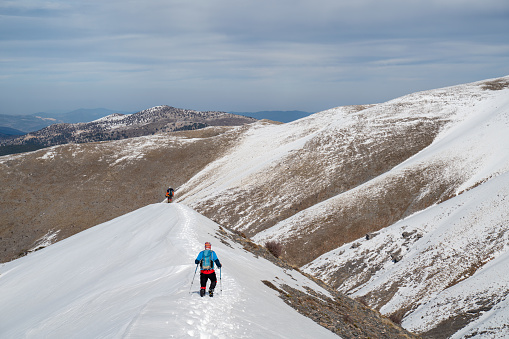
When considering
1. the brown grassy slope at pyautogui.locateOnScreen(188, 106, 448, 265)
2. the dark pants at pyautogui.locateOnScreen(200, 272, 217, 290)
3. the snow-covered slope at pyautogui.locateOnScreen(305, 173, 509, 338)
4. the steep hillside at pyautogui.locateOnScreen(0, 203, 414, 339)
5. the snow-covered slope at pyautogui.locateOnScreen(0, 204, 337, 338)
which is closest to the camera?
the snow-covered slope at pyautogui.locateOnScreen(0, 204, 337, 338)

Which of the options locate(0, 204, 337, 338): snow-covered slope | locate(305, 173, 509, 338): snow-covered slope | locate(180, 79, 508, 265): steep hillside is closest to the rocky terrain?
locate(305, 173, 509, 338): snow-covered slope

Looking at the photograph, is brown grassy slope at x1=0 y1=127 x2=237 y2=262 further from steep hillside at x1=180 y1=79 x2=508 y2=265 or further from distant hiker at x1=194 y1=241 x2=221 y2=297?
distant hiker at x1=194 y1=241 x2=221 y2=297

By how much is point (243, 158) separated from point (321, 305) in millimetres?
78836

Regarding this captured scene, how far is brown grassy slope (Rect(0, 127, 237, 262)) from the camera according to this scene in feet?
250

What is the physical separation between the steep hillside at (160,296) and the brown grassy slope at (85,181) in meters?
55.9

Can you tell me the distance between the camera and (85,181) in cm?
9406

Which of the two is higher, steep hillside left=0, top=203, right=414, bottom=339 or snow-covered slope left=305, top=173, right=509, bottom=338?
steep hillside left=0, top=203, right=414, bottom=339

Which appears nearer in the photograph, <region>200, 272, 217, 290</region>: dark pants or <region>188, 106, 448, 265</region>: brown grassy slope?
<region>200, 272, 217, 290</region>: dark pants

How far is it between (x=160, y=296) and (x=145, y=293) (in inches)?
55.3

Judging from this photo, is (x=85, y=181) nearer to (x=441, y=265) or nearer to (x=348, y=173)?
(x=348, y=173)

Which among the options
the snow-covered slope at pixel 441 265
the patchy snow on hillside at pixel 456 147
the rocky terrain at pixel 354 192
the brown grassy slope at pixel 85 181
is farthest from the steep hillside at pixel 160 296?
the brown grassy slope at pixel 85 181

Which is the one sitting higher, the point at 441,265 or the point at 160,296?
the point at 160,296

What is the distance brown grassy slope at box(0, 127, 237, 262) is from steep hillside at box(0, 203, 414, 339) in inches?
2202

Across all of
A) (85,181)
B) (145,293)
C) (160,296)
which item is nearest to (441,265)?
(145,293)
